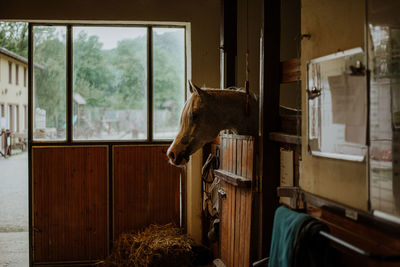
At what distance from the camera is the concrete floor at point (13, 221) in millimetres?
5042

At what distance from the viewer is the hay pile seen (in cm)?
428

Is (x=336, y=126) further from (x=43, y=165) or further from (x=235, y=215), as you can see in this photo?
(x=43, y=165)

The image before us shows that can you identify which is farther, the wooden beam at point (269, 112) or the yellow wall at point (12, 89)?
the yellow wall at point (12, 89)

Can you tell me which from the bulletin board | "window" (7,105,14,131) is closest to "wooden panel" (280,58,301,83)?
the bulletin board

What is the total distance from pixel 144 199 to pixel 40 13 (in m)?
2.42

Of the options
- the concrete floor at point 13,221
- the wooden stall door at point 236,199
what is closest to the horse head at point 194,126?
the wooden stall door at point 236,199

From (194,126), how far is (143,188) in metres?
2.10

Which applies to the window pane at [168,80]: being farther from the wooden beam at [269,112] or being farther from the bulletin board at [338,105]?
the bulletin board at [338,105]

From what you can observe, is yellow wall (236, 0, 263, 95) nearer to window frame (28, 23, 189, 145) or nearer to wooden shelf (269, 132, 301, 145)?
window frame (28, 23, 189, 145)

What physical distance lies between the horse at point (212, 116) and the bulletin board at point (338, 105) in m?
1.05

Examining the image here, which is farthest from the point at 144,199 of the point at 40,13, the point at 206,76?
the point at 40,13

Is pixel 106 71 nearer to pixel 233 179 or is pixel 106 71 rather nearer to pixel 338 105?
pixel 233 179

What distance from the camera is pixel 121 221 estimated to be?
4938 millimetres

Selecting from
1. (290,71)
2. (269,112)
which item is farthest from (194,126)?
(290,71)
